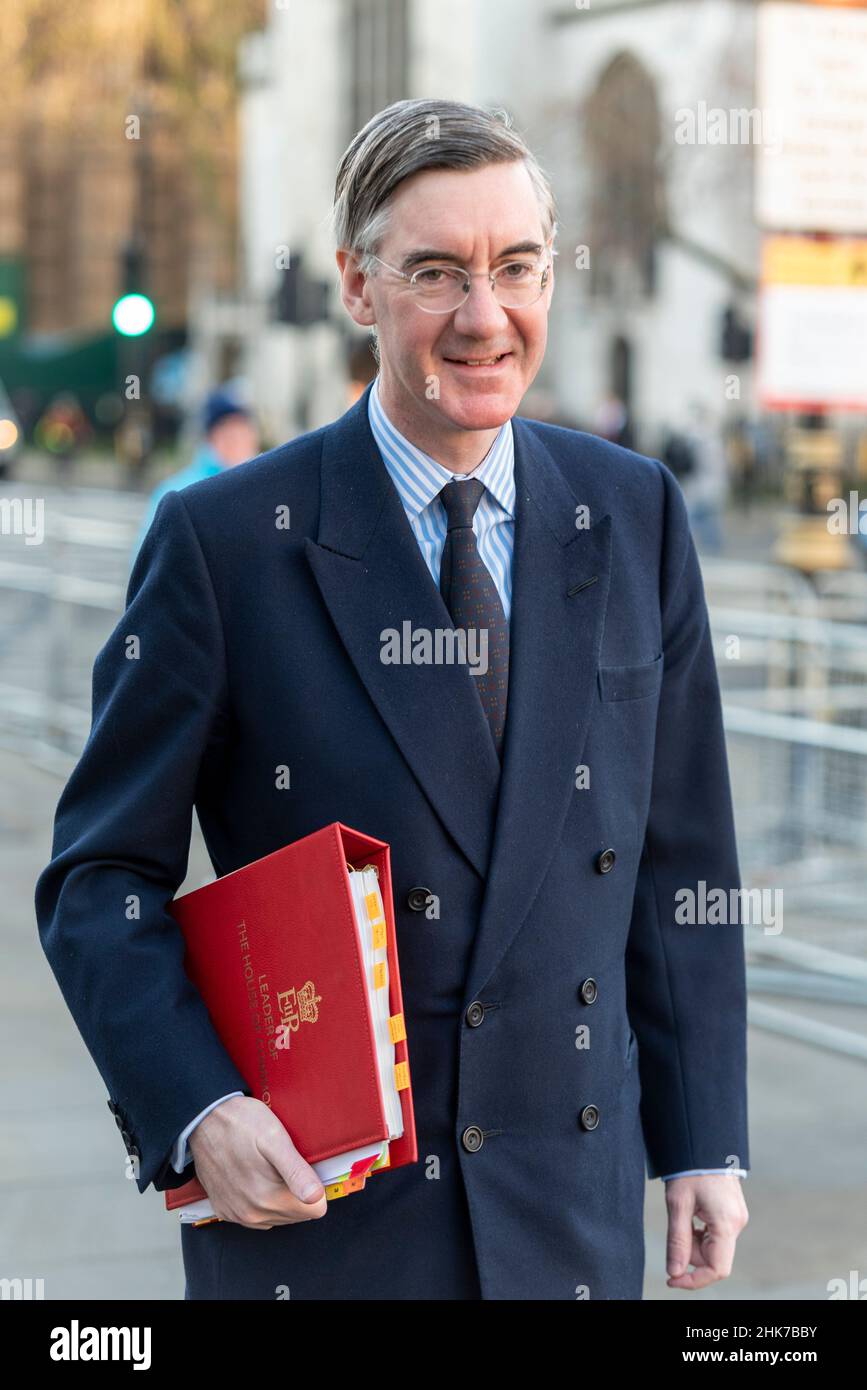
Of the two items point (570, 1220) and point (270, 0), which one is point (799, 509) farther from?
point (270, 0)

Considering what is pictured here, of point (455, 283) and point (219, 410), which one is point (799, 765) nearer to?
point (219, 410)

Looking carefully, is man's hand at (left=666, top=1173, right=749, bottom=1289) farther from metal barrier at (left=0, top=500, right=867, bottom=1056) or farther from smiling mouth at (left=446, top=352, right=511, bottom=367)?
metal barrier at (left=0, top=500, right=867, bottom=1056)

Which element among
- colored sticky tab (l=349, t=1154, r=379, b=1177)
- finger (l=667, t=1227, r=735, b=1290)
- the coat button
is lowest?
finger (l=667, t=1227, r=735, b=1290)

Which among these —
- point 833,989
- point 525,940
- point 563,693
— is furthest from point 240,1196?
point 833,989

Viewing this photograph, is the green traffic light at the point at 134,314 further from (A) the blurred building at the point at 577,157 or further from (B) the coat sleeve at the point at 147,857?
(A) the blurred building at the point at 577,157

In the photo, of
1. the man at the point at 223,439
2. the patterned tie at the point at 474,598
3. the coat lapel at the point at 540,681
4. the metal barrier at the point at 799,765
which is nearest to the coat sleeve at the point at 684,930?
the coat lapel at the point at 540,681

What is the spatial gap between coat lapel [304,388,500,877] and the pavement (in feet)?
8.31

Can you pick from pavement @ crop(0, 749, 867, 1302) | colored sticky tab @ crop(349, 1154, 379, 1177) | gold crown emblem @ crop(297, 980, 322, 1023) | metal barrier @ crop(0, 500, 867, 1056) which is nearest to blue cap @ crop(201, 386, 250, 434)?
metal barrier @ crop(0, 500, 867, 1056)

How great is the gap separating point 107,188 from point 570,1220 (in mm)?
64327

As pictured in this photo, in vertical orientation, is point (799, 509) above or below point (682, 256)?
below

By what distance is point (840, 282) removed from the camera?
8195mm

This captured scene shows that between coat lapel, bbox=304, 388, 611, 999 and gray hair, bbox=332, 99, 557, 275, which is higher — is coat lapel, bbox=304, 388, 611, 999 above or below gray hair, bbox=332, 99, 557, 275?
below

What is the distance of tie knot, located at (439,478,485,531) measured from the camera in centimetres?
249

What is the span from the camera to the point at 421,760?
2371 mm
